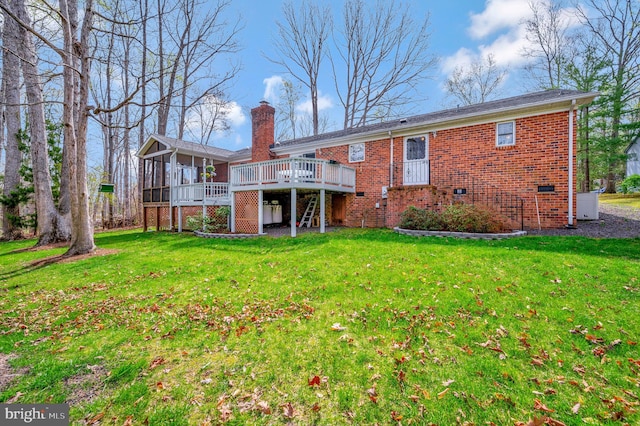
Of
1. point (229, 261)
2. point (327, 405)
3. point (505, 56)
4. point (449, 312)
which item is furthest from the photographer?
point (505, 56)

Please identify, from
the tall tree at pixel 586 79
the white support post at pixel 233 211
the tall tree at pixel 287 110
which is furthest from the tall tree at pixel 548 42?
the white support post at pixel 233 211

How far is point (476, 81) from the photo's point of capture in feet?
73.7

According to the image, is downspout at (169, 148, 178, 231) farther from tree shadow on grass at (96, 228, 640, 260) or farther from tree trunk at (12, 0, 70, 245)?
tree shadow on grass at (96, 228, 640, 260)

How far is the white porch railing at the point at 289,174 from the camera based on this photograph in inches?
400

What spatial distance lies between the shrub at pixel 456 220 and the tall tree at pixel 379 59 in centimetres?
1598

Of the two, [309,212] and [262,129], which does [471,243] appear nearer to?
[309,212]

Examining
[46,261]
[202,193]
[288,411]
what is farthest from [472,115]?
[46,261]

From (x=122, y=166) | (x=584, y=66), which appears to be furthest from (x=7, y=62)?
(x=584, y=66)

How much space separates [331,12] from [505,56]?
46.4 ft

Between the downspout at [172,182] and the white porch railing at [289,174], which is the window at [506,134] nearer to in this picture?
the white porch railing at [289,174]

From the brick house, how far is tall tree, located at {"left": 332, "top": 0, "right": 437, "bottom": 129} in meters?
11.4

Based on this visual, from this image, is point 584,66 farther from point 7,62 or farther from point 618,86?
point 7,62

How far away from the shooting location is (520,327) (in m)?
3.28

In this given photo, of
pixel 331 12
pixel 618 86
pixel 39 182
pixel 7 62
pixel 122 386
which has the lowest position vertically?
pixel 122 386
